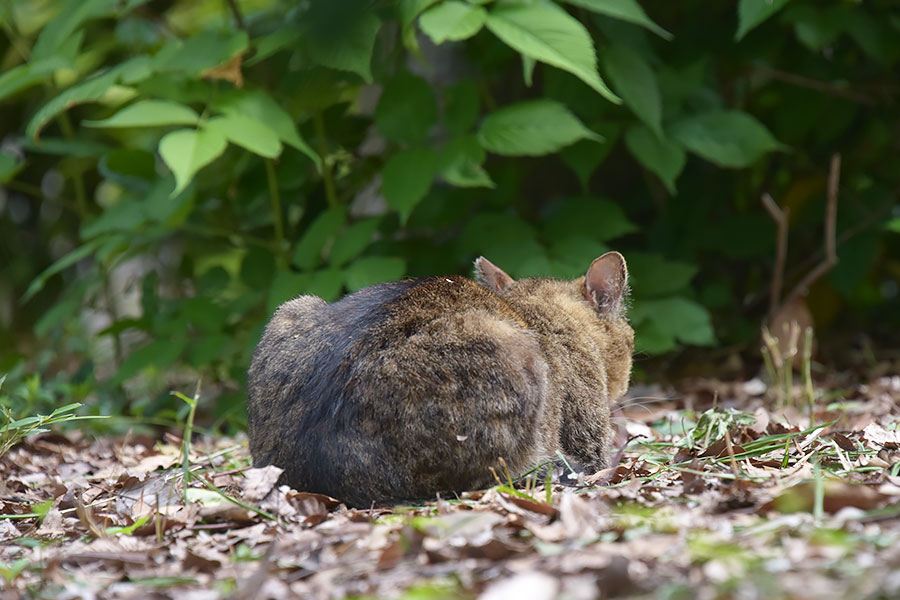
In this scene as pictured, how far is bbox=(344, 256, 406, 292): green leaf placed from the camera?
4.15 meters

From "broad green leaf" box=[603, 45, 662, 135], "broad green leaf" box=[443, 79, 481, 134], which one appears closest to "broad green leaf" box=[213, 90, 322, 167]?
"broad green leaf" box=[443, 79, 481, 134]

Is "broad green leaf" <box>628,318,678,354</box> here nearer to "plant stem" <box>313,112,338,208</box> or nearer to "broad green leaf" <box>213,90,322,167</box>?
"plant stem" <box>313,112,338,208</box>

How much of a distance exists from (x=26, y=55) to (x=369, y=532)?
170 inches

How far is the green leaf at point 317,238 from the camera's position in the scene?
4438 mm

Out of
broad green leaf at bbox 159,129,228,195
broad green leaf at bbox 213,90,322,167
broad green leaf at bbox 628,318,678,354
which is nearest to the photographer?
broad green leaf at bbox 159,129,228,195

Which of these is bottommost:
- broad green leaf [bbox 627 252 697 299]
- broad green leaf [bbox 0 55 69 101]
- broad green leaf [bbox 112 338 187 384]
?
broad green leaf [bbox 112 338 187 384]

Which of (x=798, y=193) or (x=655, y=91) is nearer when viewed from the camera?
(x=655, y=91)

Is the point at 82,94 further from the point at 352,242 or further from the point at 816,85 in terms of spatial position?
the point at 816,85

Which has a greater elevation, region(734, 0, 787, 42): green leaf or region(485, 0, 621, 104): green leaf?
region(734, 0, 787, 42): green leaf

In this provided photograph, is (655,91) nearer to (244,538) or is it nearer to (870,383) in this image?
(870,383)

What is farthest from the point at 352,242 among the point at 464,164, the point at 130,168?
the point at 130,168

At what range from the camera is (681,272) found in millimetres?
4742

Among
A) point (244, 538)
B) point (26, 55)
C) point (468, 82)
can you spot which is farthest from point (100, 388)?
point (244, 538)

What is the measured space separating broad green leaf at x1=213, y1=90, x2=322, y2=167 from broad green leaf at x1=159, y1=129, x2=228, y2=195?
12.0 inches
